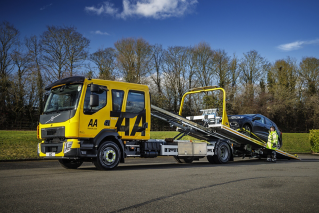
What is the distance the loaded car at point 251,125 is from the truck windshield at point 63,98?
789 centimetres

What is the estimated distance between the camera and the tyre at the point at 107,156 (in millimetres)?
9641

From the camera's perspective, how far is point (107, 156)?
9812 mm

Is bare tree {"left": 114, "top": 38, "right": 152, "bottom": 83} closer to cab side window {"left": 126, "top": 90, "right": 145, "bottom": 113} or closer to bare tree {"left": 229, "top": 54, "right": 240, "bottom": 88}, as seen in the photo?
bare tree {"left": 229, "top": 54, "right": 240, "bottom": 88}

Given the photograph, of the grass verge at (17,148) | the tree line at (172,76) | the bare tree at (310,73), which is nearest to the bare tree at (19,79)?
the tree line at (172,76)

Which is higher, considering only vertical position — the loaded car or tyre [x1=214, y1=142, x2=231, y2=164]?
the loaded car

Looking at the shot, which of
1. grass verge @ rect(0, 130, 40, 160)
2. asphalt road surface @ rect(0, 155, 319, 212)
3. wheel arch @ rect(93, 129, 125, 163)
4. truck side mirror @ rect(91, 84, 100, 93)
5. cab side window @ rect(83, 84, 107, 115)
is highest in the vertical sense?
truck side mirror @ rect(91, 84, 100, 93)

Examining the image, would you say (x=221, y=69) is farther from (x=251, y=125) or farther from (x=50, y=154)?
(x=50, y=154)

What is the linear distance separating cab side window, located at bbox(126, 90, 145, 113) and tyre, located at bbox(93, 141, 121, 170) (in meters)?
1.35

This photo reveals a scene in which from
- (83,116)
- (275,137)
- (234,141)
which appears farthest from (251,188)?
(275,137)

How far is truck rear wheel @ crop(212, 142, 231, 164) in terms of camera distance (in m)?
13.4

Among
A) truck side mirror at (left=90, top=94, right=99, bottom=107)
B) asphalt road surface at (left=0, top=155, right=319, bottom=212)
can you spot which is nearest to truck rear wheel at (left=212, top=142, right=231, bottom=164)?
asphalt road surface at (left=0, top=155, right=319, bottom=212)

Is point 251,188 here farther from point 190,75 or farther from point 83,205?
point 190,75

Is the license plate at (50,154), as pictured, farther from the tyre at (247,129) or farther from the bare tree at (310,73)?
the bare tree at (310,73)

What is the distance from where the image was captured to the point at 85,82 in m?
9.73
